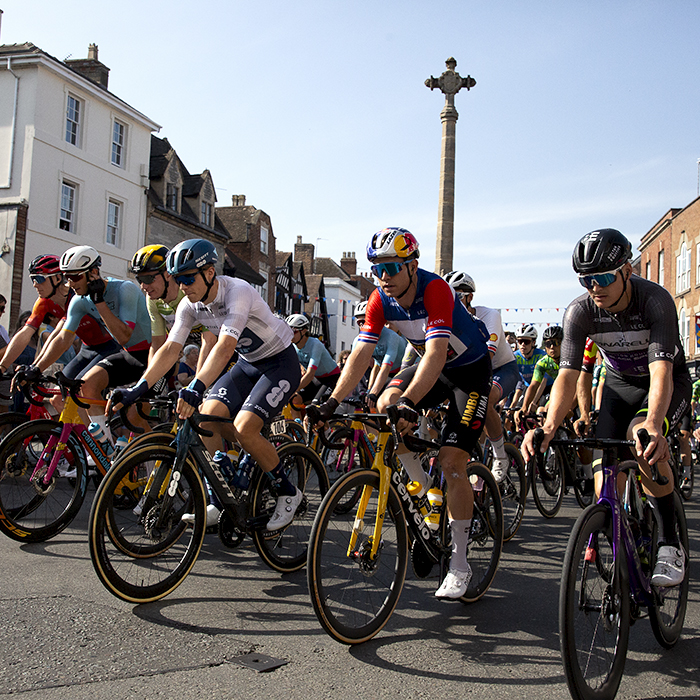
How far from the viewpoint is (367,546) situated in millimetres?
3727

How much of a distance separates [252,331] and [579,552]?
9.25ft

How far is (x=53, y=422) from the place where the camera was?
5469 millimetres

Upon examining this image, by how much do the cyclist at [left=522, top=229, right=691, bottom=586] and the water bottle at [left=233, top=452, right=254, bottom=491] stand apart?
1881 millimetres

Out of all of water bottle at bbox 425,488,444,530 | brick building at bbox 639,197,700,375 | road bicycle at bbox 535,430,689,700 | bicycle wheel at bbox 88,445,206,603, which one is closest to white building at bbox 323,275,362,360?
brick building at bbox 639,197,700,375

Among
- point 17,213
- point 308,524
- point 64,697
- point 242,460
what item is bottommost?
point 64,697

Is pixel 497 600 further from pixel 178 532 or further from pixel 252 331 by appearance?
pixel 252 331

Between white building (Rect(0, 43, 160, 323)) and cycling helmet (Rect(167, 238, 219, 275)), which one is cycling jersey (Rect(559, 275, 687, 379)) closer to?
cycling helmet (Rect(167, 238, 219, 275))

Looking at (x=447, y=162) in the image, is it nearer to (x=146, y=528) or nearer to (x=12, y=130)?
(x=12, y=130)

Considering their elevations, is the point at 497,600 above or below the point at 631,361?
below

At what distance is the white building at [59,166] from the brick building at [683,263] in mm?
28028

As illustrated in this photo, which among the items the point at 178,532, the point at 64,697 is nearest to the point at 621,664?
the point at 64,697

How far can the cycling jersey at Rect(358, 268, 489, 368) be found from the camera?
4367 millimetres

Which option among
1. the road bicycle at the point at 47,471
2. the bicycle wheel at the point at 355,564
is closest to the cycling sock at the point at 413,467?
the bicycle wheel at the point at 355,564

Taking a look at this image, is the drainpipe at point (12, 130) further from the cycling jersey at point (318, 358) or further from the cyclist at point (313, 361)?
the cycling jersey at point (318, 358)
